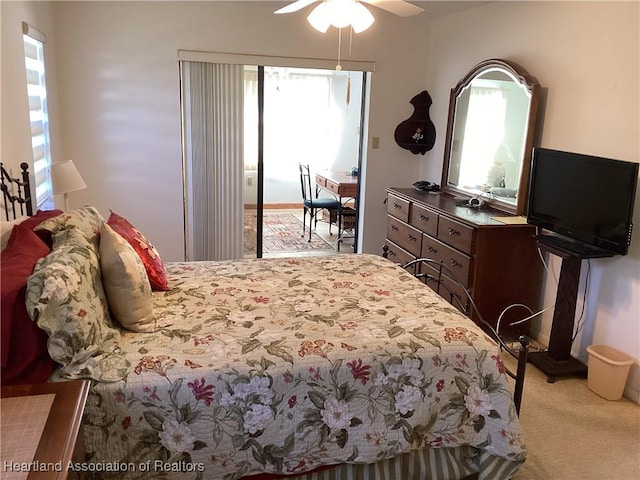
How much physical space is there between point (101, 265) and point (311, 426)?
100 centimetres

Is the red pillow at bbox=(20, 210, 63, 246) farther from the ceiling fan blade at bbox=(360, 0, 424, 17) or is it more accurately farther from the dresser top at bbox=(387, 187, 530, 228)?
the dresser top at bbox=(387, 187, 530, 228)

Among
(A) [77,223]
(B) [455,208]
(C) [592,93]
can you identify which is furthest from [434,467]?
(C) [592,93]

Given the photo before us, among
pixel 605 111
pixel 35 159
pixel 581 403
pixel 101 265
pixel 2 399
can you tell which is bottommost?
pixel 581 403

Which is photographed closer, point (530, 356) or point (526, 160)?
point (530, 356)

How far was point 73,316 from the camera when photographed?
1.71m

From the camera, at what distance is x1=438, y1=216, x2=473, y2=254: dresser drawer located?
11.7ft

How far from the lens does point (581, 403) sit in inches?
116

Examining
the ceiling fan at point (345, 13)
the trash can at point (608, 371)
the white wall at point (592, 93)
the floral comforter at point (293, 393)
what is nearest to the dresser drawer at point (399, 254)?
the white wall at point (592, 93)

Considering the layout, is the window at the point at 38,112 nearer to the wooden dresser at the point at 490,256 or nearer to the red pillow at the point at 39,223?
the red pillow at the point at 39,223

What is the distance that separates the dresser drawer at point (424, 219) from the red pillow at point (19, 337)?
2892 mm

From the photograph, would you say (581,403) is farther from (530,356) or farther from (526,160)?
(526,160)

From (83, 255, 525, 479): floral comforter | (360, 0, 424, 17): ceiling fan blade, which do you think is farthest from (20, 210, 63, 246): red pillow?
(360, 0, 424, 17): ceiling fan blade

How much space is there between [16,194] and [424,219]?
9.09 feet

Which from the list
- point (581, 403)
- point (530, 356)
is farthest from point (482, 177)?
point (581, 403)
